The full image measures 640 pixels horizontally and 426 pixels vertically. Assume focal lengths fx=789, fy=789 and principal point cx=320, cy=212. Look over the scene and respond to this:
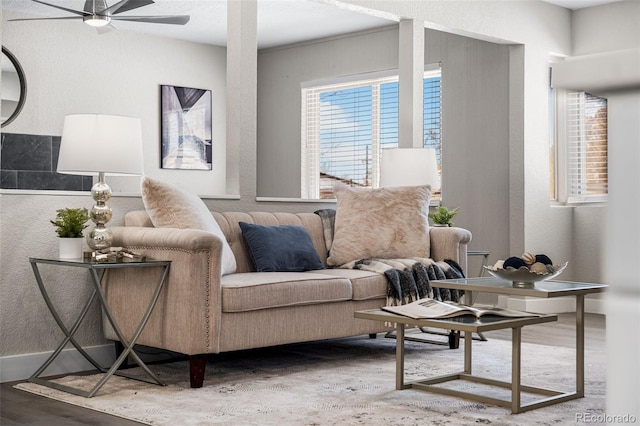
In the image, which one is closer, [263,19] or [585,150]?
[585,150]

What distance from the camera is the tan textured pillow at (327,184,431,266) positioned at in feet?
15.9

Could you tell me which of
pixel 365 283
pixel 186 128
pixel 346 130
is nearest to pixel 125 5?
pixel 365 283

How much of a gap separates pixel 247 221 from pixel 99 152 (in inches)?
44.6

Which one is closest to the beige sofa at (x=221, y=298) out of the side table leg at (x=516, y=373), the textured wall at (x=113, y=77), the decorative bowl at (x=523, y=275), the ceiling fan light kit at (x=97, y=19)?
the decorative bowl at (x=523, y=275)

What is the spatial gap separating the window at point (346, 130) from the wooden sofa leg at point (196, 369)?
4.63 meters

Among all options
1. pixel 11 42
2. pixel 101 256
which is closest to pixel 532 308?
pixel 101 256

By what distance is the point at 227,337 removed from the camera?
3.66 m

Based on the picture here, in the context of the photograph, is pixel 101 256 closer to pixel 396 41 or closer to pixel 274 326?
pixel 274 326

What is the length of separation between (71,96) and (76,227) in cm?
375

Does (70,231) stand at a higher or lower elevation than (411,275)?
higher

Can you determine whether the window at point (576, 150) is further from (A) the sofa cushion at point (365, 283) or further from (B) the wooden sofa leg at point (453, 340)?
(A) the sofa cushion at point (365, 283)

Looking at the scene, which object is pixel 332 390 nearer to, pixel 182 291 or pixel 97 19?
pixel 182 291

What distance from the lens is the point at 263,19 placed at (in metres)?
7.56

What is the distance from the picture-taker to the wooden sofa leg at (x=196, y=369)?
360 cm
